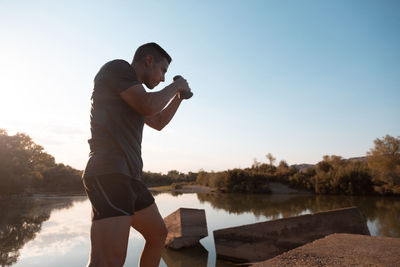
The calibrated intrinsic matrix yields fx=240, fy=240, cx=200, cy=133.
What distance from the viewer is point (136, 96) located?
117cm

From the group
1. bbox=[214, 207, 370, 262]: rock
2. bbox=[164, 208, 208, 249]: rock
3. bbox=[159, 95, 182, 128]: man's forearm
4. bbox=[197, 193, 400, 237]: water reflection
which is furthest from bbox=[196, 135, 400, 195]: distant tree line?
bbox=[159, 95, 182, 128]: man's forearm

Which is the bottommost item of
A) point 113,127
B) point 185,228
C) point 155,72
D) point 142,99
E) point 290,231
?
point 185,228

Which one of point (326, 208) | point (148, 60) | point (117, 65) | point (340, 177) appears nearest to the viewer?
point (117, 65)

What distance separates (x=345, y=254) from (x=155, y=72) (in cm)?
304

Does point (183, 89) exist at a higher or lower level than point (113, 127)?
higher

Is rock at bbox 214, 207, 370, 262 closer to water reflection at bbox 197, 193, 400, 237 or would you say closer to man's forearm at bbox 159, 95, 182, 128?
water reflection at bbox 197, 193, 400, 237

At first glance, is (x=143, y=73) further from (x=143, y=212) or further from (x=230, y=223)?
(x=230, y=223)

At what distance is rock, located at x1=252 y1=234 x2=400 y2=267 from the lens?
257 centimetres

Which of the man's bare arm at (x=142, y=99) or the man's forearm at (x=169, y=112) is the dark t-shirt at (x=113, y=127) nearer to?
the man's bare arm at (x=142, y=99)

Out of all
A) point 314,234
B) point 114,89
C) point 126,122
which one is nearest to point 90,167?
point 126,122

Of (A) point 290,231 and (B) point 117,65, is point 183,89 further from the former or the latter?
(A) point 290,231

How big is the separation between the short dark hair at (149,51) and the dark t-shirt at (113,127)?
211 mm

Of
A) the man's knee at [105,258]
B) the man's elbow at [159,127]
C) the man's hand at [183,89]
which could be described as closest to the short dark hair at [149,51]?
the man's hand at [183,89]

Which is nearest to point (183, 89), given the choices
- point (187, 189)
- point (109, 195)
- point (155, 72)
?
point (155, 72)
